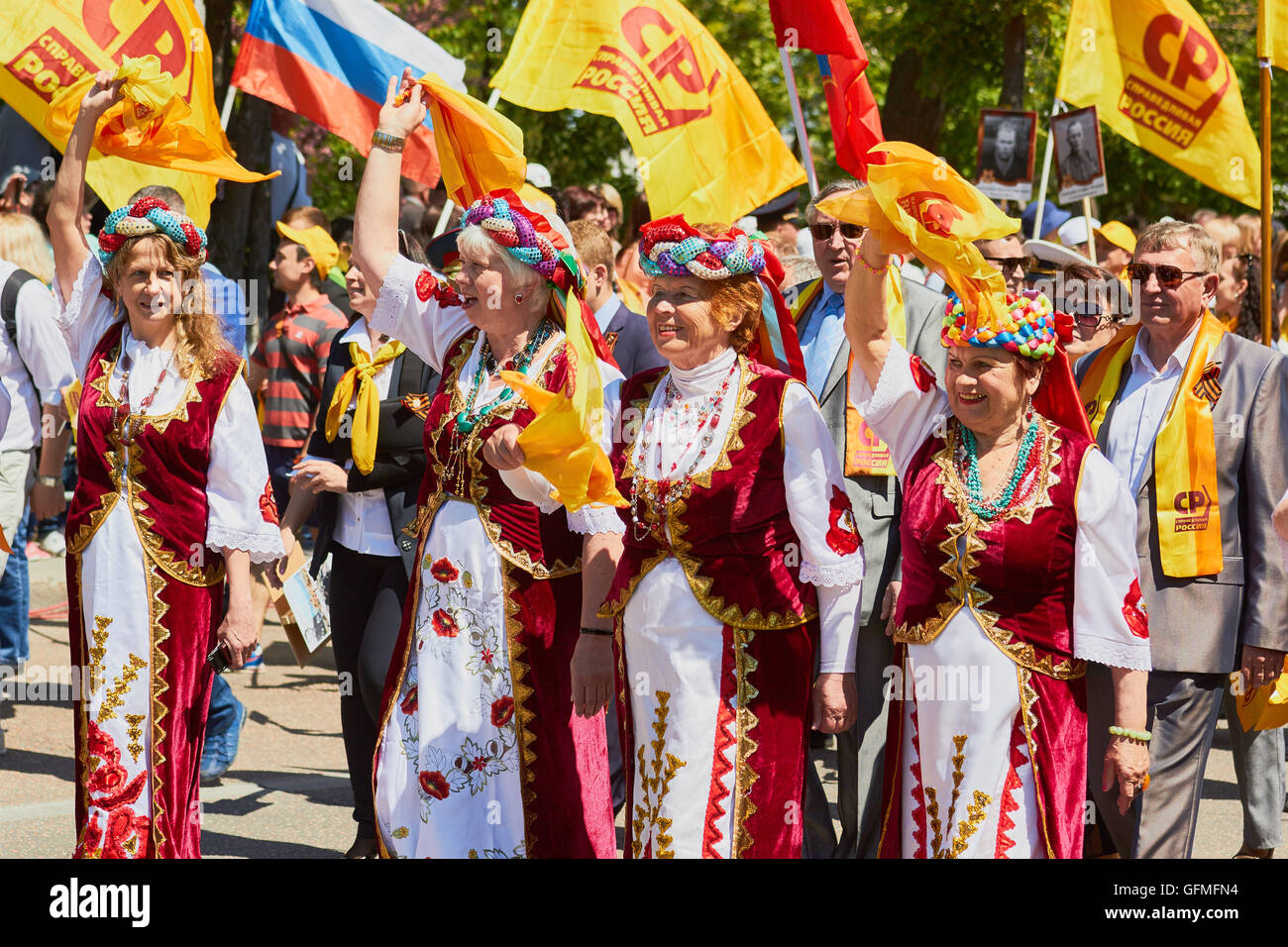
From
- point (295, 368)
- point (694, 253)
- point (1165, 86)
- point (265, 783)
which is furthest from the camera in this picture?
point (295, 368)

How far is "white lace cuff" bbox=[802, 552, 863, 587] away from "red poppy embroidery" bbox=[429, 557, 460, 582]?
3.25 feet

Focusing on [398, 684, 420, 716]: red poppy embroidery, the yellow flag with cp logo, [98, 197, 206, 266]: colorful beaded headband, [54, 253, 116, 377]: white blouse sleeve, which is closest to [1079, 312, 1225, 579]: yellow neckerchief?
[398, 684, 420, 716]: red poppy embroidery

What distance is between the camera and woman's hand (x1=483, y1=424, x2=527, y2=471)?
14.0ft

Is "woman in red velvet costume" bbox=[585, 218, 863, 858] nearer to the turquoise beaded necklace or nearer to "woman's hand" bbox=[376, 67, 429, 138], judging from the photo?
the turquoise beaded necklace

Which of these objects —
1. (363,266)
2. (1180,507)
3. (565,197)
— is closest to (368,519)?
(363,266)

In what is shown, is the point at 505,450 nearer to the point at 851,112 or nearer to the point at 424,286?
the point at 424,286

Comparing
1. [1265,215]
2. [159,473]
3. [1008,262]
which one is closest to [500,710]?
[159,473]

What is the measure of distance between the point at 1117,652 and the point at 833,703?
0.70 meters

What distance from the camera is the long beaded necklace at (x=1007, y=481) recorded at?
4137 millimetres

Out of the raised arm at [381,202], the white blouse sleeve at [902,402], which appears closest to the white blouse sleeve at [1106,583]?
the white blouse sleeve at [902,402]

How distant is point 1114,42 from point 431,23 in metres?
13.8

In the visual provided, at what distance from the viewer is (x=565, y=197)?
9.49 metres

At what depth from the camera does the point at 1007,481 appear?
4.17 meters

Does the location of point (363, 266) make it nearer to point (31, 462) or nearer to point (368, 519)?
point (368, 519)
